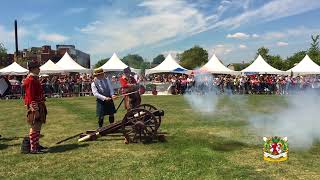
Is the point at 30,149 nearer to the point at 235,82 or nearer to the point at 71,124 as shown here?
the point at 71,124

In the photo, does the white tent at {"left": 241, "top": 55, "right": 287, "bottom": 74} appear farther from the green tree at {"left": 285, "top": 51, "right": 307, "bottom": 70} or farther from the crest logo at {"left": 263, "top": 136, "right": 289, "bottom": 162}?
the green tree at {"left": 285, "top": 51, "right": 307, "bottom": 70}

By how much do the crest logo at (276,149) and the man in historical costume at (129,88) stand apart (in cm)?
466

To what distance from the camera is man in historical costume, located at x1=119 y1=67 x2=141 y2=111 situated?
1076 cm

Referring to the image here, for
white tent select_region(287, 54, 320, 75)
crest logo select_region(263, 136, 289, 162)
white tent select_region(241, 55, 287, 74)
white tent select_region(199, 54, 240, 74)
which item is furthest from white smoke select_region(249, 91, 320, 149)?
white tent select_region(287, 54, 320, 75)

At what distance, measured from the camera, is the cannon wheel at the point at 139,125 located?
8977 mm

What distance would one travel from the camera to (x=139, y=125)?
29.3ft

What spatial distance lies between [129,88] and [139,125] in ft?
6.66

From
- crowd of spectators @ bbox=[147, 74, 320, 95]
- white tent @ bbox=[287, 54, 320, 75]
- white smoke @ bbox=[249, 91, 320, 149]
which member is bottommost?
white smoke @ bbox=[249, 91, 320, 149]

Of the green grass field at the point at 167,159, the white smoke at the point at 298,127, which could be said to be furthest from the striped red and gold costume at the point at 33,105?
the white smoke at the point at 298,127

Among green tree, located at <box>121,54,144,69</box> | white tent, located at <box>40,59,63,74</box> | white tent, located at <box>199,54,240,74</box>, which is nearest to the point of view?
white tent, located at <box>40,59,63,74</box>

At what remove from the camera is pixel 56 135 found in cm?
1057

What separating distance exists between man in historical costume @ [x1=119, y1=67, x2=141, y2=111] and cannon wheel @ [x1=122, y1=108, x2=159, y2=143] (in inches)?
68.3

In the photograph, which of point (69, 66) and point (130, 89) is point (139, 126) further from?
point (69, 66)

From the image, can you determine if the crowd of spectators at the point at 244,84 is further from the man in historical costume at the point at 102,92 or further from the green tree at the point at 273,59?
the green tree at the point at 273,59
